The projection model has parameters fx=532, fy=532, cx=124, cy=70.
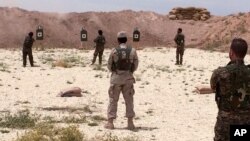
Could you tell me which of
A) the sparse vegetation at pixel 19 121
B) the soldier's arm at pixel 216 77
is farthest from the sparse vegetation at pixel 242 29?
the soldier's arm at pixel 216 77

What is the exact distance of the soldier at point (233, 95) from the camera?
5.85 m

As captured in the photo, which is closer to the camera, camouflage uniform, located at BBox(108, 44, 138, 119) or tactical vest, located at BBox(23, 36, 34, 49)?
camouflage uniform, located at BBox(108, 44, 138, 119)

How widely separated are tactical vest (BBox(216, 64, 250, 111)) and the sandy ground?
4360mm

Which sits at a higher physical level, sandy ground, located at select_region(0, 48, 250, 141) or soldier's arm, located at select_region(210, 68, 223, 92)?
soldier's arm, located at select_region(210, 68, 223, 92)

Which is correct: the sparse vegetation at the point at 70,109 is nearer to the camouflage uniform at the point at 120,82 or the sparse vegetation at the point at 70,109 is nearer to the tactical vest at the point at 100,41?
the camouflage uniform at the point at 120,82

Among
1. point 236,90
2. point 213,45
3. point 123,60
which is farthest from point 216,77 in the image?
point 213,45

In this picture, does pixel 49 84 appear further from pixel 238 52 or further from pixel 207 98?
pixel 238 52

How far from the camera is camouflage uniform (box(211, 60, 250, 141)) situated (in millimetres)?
5859

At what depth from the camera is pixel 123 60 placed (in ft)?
34.4

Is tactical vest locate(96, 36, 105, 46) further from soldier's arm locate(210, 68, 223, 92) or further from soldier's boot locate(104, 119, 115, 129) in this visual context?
soldier's arm locate(210, 68, 223, 92)

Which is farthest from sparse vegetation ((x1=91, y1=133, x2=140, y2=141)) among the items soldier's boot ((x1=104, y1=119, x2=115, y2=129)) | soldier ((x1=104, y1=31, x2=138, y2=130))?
soldier ((x1=104, y1=31, x2=138, y2=130))

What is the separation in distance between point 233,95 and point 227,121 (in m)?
0.29

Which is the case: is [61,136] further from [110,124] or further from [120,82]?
[120,82]

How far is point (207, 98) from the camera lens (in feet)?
52.6
